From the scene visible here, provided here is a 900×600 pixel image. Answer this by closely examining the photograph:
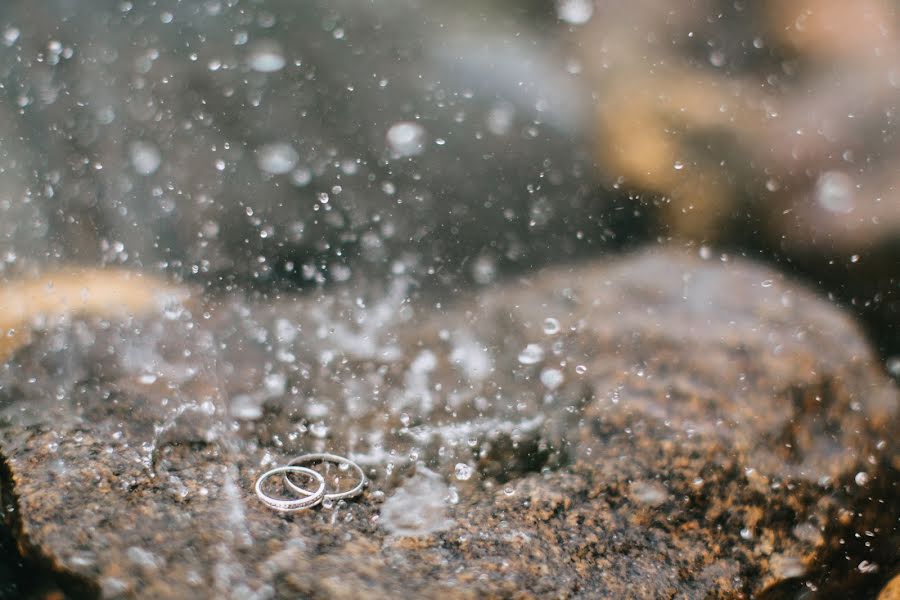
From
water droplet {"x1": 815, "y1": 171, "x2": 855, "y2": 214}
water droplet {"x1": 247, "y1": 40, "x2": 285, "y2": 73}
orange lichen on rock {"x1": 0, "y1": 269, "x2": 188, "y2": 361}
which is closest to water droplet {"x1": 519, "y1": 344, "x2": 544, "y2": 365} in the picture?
orange lichen on rock {"x1": 0, "y1": 269, "x2": 188, "y2": 361}

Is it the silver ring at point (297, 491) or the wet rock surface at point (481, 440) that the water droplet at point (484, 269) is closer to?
the wet rock surface at point (481, 440)

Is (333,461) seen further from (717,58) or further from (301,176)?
(717,58)

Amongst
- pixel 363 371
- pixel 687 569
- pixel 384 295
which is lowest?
pixel 687 569

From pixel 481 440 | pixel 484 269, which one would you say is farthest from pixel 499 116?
pixel 481 440

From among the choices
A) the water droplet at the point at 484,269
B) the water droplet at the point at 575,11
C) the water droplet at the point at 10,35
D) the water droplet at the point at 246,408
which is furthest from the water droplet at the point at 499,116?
the water droplet at the point at 10,35

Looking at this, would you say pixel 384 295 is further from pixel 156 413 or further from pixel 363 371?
pixel 156 413

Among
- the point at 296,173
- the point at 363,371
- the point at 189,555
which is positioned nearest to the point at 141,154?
the point at 296,173
